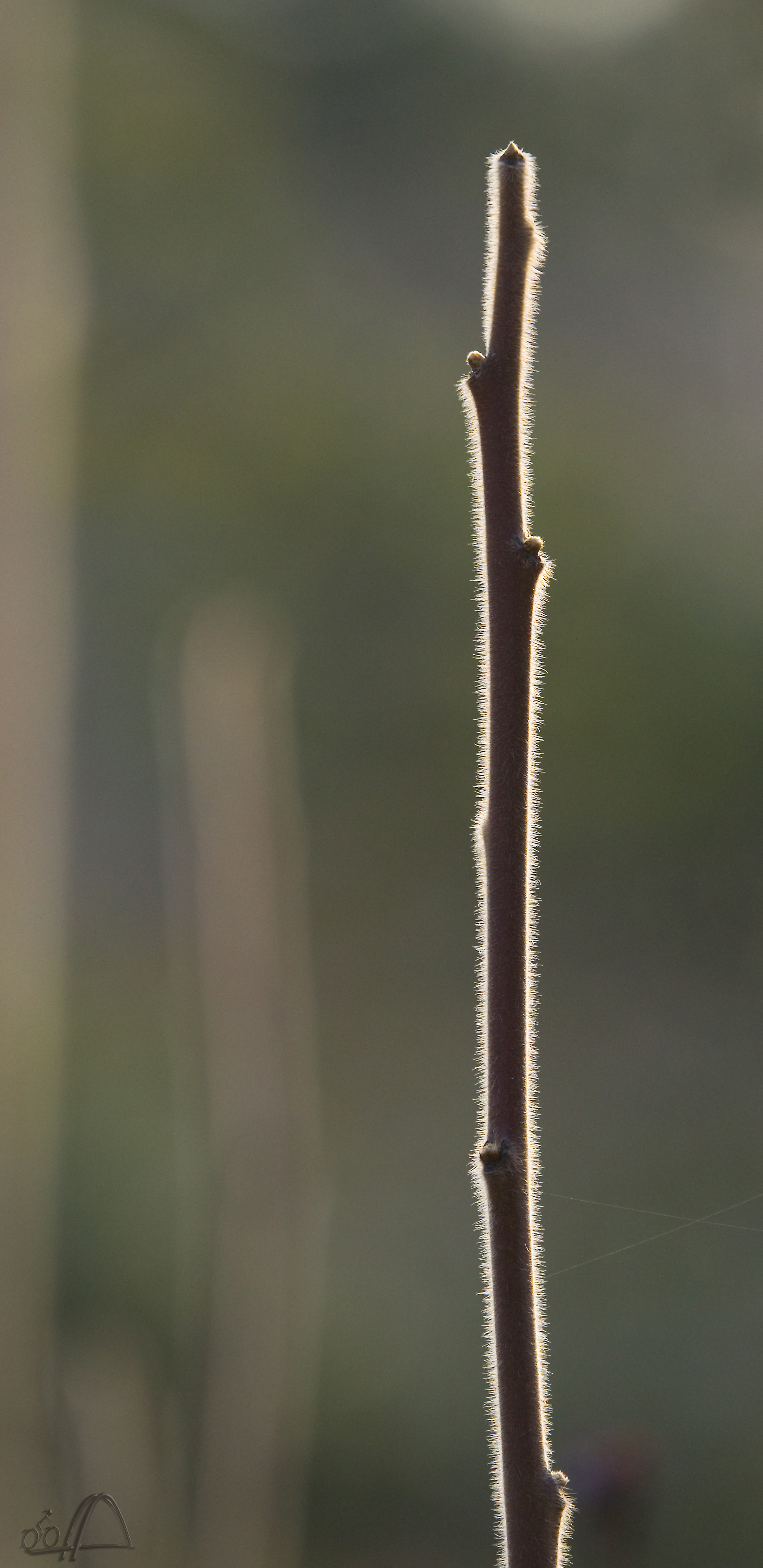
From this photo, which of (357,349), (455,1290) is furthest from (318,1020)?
(357,349)

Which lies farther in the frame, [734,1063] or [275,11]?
Result: [275,11]

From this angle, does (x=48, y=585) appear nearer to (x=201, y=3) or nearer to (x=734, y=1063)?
(x=734, y=1063)

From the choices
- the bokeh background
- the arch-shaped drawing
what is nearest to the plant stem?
the arch-shaped drawing

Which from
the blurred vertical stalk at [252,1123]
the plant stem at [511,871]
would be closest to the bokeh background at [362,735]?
the blurred vertical stalk at [252,1123]

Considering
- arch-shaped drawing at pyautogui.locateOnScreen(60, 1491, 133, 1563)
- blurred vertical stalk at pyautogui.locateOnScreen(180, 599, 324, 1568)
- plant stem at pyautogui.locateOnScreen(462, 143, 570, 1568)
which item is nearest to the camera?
plant stem at pyautogui.locateOnScreen(462, 143, 570, 1568)

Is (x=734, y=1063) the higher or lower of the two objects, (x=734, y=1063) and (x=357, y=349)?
the lower
